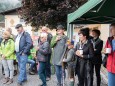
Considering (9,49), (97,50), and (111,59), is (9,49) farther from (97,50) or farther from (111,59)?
(111,59)

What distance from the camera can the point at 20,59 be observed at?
29.8 feet

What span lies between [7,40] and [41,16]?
944 centimetres

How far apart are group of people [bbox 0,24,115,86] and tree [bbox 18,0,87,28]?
8286 millimetres

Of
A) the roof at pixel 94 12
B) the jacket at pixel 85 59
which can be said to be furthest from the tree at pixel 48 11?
the jacket at pixel 85 59

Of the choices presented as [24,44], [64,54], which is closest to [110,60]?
[64,54]

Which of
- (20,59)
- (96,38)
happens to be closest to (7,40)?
(20,59)

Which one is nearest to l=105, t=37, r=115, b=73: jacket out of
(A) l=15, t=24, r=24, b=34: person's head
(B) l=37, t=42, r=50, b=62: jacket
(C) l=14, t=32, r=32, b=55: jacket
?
(B) l=37, t=42, r=50, b=62: jacket

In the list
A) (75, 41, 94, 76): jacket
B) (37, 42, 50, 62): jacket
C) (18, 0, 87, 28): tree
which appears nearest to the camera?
(75, 41, 94, 76): jacket

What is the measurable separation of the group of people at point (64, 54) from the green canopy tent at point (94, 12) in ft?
1.26

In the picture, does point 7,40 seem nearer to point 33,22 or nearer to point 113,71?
point 113,71

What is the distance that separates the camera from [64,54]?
8008 millimetres

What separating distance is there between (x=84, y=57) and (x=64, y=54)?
112cm

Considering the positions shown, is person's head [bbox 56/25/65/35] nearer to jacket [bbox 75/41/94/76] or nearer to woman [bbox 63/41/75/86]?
woman [bbox 63/41/75/86]

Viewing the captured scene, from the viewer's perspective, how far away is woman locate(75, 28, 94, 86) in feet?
22.8
